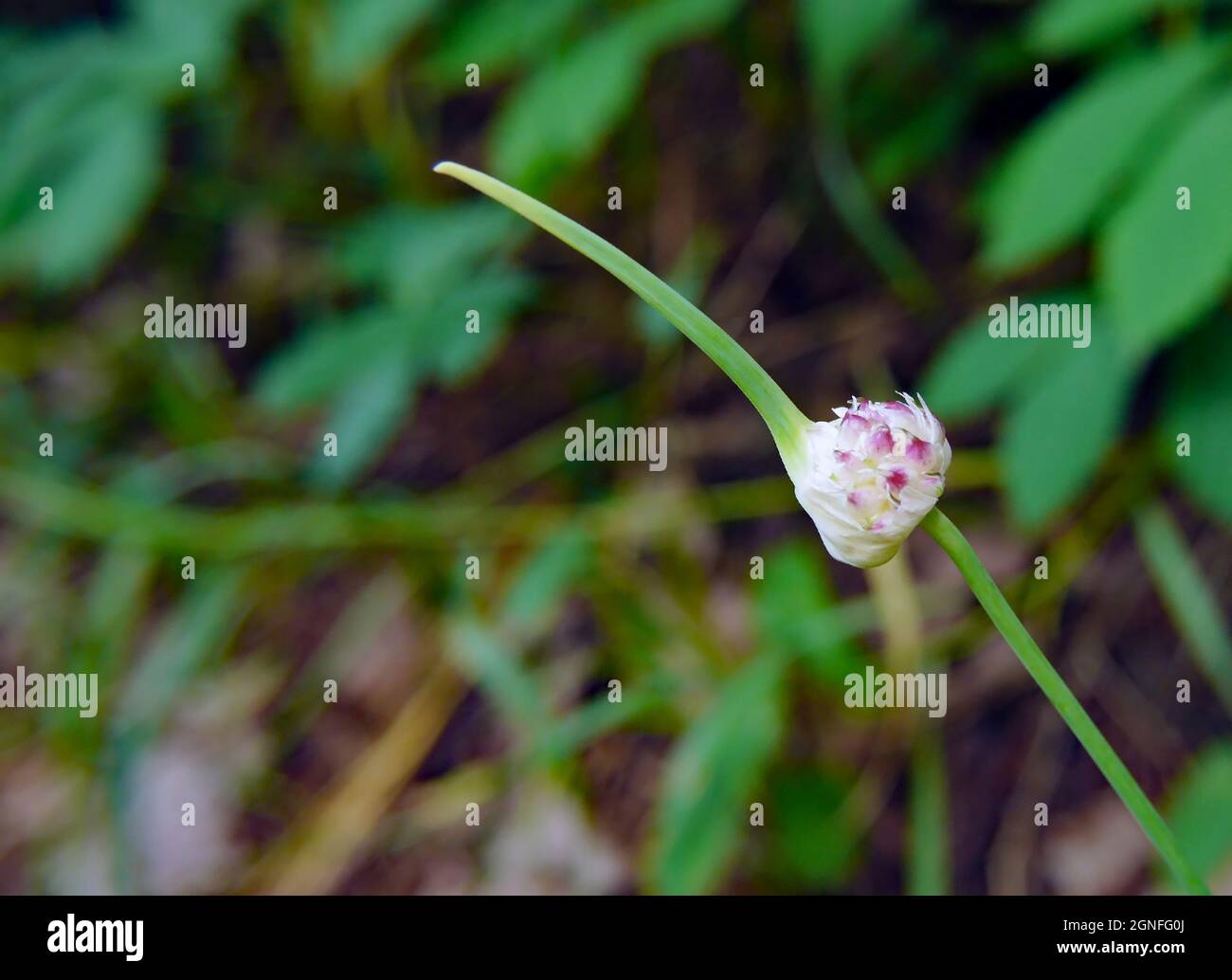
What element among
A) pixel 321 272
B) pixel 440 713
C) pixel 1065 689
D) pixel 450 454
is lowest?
pixel 440 713

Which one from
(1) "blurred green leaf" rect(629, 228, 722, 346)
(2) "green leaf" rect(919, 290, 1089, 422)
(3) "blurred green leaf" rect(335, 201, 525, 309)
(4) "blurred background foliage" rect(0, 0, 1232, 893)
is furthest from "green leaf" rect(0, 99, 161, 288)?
(2) "green leaf" rect(919, 290, 1089, 422)

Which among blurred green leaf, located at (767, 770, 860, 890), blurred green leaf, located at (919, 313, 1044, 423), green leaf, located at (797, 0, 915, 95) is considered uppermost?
green leaf, located at (797, 0, 915, 95)

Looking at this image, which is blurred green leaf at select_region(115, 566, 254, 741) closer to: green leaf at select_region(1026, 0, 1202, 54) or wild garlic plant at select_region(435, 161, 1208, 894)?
green leaf at select_region(1026, 0, 1202, 54)

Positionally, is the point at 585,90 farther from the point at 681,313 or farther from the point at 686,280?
the point at 681,313

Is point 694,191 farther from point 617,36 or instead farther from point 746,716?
point 746,716

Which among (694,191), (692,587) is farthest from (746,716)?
(694,191)

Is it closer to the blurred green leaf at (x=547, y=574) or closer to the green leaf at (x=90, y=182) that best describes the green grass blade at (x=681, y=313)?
the blurred green leaf at (x=547, y=574)
